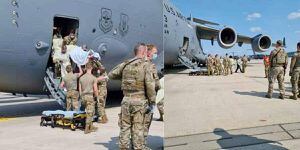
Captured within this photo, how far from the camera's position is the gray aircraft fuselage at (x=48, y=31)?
8.27 m

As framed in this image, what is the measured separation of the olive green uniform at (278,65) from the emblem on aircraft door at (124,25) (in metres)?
4.09

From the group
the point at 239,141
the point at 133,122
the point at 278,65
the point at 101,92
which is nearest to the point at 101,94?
the point at 101,92

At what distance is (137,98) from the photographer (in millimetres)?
Answer: 4988

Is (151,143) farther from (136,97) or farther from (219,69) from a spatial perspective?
(219,69)

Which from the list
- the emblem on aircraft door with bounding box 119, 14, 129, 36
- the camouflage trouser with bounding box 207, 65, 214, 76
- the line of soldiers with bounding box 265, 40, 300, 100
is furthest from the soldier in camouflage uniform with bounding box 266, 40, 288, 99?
the camouflage trouser with bounding box 207, 65, 214, 76

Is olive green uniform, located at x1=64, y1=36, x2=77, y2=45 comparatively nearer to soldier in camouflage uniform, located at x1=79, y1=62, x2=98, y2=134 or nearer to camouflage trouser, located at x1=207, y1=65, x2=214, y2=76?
soldier in camouflage uniform, located at x1=79, y1=62, x2=98, y2=134

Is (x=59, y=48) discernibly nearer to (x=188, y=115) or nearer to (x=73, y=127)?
(x=73, y=127)

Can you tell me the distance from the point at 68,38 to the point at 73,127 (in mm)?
2414

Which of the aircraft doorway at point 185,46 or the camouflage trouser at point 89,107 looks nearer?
the camouflage trouser at point 89,107

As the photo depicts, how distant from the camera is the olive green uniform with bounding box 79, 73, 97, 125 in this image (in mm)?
7502

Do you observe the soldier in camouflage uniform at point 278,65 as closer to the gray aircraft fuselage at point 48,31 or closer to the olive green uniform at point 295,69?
the olive green uniform at point 295,69

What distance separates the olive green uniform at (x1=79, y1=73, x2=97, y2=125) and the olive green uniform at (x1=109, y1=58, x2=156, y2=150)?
2529 millimetres

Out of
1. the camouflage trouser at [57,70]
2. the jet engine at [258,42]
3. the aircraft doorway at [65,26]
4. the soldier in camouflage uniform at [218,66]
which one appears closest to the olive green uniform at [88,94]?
the camouflage trouser at [57,70]

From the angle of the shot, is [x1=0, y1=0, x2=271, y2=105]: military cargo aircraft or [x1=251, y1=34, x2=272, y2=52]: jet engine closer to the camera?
[x1=251, y1=34, x2=272, y2=52]: jet engine
